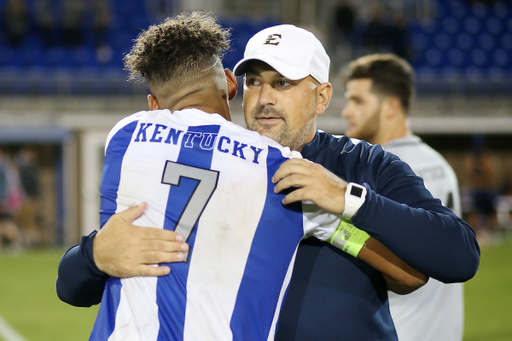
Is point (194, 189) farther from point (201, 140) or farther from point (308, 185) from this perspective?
point (308, 185)

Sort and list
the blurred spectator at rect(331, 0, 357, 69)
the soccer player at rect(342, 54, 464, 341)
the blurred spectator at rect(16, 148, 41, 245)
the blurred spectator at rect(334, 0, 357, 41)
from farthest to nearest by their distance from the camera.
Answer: the blurred spectator at rect(334, 0, 357, 41) < the blurred spectator at rect(331, 0, 357, 69) < the blurred spectator at rect(16, 148, 41, 245) < the soccer player at rect(342, 54, 464, 341)

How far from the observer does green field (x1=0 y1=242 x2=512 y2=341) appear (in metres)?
6.18

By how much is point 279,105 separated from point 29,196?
11678mm

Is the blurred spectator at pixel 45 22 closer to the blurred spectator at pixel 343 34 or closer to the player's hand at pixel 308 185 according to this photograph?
the blurred spectator at pixel 343 34

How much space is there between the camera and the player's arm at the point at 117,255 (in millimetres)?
1652

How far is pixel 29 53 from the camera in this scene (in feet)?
45.6

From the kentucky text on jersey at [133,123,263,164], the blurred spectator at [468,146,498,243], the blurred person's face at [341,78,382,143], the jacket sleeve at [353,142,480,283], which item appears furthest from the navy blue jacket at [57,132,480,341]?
the blurred spectator at [468,146,498,243]

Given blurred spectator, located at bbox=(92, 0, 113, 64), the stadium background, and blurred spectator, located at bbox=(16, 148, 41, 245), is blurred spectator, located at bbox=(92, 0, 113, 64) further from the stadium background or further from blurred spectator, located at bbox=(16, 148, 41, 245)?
blurred spectator, located at bbox=(16, 148, 41, 245)

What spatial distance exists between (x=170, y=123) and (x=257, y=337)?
66 cm

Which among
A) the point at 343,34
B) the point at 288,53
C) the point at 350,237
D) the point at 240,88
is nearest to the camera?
the point at 350,237

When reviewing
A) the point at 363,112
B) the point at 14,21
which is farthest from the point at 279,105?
the point at 14,21

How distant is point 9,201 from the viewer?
41.1ft

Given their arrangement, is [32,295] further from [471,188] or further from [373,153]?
[471,188]

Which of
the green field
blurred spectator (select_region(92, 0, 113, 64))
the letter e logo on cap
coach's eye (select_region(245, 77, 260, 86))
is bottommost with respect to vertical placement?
the green field
